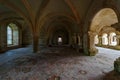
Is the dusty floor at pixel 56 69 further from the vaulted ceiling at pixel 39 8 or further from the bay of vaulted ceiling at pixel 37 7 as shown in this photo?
the bay of vaulted ceiling at pixel 37 7

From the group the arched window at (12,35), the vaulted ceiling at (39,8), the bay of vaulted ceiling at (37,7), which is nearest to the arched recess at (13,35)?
the arched window at (12,35)

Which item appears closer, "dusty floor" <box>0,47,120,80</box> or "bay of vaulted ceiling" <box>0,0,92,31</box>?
"dusty floor" <box>0,47,120,80</box>

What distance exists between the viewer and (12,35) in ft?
36.8

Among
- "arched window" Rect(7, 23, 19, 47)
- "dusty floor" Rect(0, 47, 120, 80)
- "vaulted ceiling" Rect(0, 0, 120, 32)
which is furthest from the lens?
"arched window" Rect(7, 23, 19, 47)

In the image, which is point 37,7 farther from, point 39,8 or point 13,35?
point 13,35

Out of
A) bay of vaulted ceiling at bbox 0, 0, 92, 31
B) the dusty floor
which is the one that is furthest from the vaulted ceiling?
the dusty floor

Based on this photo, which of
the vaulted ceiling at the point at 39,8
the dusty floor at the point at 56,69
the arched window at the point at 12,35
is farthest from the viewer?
the arched window at the point at 12,35

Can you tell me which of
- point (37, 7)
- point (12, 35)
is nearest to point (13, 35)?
point (12, 35)

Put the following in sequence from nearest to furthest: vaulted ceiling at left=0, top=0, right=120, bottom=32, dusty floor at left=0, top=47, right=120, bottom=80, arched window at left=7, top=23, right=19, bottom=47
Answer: dusty floor at left=0, top=47, right=120, bottom=80 < vaulted ceiling at left=0, top=0, right=120, bottom=32 < arched window at left=7, top=23, right=19, bottom=47

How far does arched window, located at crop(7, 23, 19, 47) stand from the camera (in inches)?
424

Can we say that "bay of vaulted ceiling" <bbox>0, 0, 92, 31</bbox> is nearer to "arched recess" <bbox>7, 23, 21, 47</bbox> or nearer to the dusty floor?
the dusty floor

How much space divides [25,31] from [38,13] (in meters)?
6.96

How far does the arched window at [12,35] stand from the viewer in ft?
35.4

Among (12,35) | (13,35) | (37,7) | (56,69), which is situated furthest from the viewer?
(13,35)
